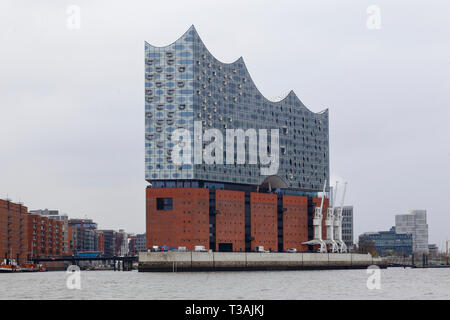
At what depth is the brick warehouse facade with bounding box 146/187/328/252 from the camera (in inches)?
6580

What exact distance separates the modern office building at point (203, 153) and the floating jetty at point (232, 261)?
486 centimetres

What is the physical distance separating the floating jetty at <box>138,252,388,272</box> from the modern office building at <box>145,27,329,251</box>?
4.86 m

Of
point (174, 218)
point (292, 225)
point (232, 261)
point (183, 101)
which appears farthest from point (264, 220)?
point (183, 101)

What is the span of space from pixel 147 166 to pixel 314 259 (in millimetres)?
49534

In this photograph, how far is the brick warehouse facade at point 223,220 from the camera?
167125 mm

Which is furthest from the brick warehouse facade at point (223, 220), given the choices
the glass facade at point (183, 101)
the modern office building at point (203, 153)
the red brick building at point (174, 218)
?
the glass facade at point (183, 101)

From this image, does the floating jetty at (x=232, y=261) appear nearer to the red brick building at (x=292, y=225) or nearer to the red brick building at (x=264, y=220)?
the red brick building at (x=264, y=220)

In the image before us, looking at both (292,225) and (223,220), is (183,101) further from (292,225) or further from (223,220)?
(292,225)

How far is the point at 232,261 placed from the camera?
6708 inches

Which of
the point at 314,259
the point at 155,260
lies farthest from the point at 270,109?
the point at 155,260

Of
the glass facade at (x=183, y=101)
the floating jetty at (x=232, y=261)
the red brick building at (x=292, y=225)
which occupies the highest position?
the glass facade at (x=183, y=101)

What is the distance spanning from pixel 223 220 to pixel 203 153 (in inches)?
649

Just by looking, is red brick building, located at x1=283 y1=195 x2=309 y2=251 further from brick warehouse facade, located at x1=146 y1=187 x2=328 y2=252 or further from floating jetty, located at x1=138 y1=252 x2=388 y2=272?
floating jetty, located at x1=138 y1=252 x2=388 y2=272

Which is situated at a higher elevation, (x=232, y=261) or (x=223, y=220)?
(x=223, y=220)
